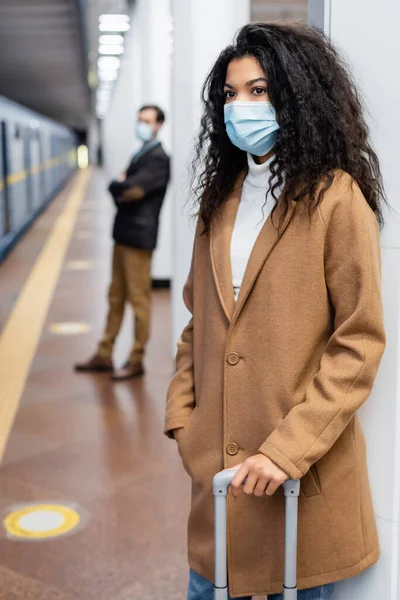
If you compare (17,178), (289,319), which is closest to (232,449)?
(289,319)

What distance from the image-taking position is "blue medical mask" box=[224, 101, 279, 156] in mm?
1694

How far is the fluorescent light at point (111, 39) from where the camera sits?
1509cm

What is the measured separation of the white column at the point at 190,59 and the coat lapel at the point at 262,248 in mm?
2471

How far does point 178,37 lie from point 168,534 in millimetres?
2723

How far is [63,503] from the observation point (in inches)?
144

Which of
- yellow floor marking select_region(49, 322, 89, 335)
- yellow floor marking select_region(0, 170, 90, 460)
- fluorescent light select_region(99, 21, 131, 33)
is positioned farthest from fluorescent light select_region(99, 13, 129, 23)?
yellow floor marking select_region(49, 322, 89, 335)

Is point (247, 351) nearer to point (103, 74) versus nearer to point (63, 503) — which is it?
point (63, 503)

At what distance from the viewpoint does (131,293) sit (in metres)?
5.47

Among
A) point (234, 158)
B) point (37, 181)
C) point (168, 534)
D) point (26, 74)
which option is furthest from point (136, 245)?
point (26, 74)

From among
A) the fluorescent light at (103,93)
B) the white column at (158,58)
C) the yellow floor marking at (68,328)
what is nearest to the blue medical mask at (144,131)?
the yellow floor marking at (68,328)

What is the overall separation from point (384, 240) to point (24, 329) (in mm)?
5593

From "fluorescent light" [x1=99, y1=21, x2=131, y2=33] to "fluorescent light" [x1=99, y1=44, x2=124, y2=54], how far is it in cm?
215

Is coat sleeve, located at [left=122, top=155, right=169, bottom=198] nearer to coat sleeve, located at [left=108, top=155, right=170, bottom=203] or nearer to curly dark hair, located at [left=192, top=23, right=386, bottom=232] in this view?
coat sleeve, located at [left=108, top=155, right=170, bottom=203]

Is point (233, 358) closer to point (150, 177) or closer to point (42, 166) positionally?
point (150, 177)
